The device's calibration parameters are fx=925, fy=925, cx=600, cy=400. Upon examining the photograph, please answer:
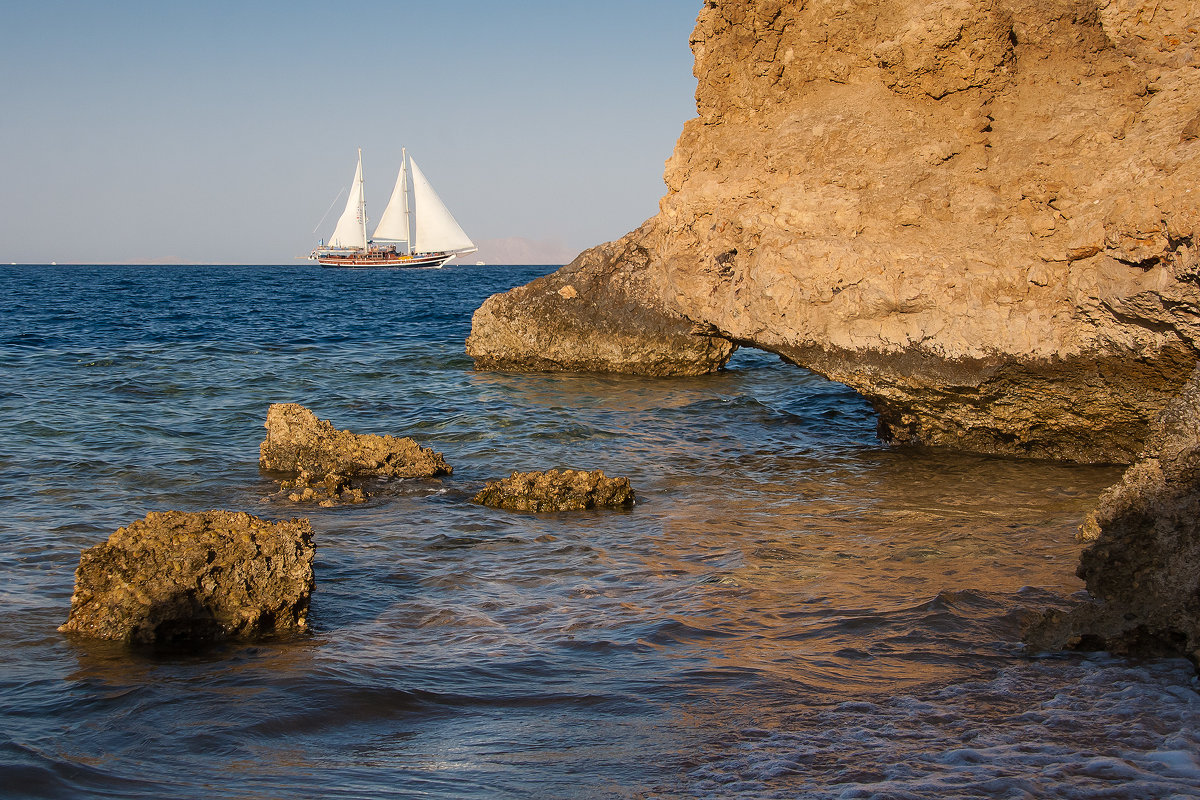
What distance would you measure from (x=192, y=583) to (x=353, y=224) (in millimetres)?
94284

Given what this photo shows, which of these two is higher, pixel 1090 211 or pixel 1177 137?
pixel 1177 137

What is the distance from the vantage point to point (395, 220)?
89.7 metres

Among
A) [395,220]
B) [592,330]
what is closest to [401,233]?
[395,220]

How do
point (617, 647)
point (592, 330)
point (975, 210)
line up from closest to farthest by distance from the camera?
point (617, 647), point (975, 210), point (592, 330)

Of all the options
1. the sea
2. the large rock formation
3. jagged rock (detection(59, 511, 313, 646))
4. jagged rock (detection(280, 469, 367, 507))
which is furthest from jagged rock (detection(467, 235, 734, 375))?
jagged rock (detection(59, 511, 313, 646))

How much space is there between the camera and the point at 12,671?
174 inches

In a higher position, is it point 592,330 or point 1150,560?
point 592,330

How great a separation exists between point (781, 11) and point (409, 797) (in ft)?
32.0

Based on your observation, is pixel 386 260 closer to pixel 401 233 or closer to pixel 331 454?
pixel 401 233

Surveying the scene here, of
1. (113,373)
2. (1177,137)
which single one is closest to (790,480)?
(1177,137)

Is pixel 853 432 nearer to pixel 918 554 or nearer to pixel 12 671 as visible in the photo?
pixel 918 554

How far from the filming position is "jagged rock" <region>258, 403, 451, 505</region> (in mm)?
8750

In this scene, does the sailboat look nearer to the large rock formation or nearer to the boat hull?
the boat hull

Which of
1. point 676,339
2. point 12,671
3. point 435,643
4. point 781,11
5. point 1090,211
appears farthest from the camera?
point 676,339
